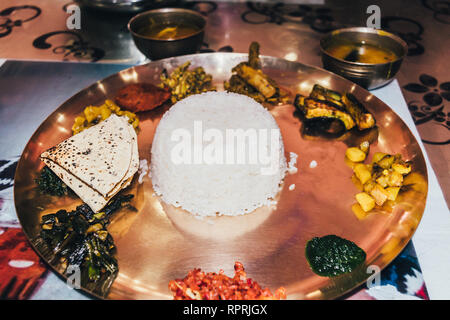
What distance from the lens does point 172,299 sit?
167cm

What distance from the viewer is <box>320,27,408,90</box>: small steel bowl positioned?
2.73 meters

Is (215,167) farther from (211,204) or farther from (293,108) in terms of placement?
(293,108)

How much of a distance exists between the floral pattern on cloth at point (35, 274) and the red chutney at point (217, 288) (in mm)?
511

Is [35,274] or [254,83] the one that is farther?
[254,83]

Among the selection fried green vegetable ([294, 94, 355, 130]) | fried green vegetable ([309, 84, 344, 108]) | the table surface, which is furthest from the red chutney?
fried green vegetable ([309, 84, 344, 108])

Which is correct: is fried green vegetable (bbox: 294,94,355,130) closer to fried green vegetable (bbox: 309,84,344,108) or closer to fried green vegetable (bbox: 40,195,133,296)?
fried green vegetable (bbox: 309,84,344,108)

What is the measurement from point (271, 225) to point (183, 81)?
4.90ft

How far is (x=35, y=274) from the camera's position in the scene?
69.1 inches

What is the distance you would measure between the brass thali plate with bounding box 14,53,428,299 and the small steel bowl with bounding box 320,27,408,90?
29 cm

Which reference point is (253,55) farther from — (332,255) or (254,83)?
(332,255)

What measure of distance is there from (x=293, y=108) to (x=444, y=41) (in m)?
2.66

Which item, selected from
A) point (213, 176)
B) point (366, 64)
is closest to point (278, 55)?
point (366, 64)

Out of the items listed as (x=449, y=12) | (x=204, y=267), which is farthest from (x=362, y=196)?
(x=449, y=12)

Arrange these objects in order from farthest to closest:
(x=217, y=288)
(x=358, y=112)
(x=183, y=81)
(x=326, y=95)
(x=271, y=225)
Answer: (x=183, y=81) < (x=326, y=95) < (x=358, y=112) < (x=271, y=225) < (x=217, y=288)
